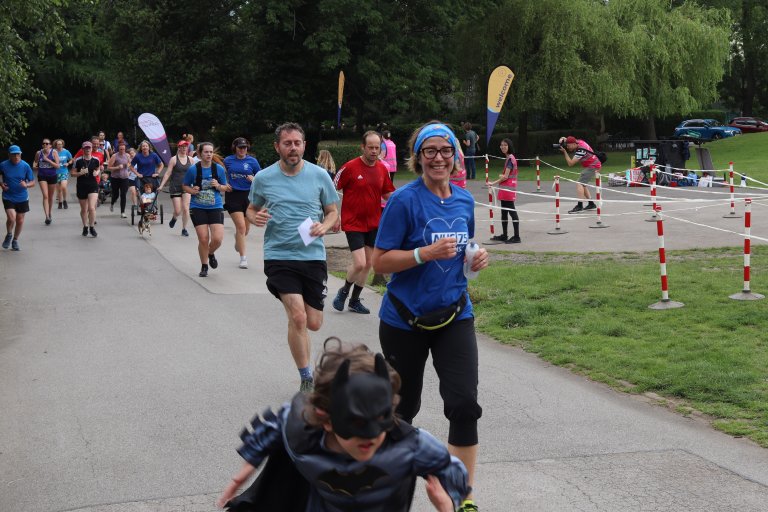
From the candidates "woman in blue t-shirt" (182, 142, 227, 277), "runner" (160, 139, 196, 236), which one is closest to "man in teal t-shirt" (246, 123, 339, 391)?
"woman in blue t-shirt" (182, 142, 227, 277)

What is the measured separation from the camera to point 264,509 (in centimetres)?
316

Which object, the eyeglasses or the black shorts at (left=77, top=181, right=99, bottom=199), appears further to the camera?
the black shorts at (left=77, top=181, right=99, bottom=199)

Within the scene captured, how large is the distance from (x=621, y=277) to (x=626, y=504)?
7.43 m

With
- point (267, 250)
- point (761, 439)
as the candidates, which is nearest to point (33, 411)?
point (267, 250)

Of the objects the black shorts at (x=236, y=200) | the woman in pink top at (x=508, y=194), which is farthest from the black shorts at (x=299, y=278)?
the woman in pink top at (x=508, y=194)

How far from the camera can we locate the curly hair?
9.39ft

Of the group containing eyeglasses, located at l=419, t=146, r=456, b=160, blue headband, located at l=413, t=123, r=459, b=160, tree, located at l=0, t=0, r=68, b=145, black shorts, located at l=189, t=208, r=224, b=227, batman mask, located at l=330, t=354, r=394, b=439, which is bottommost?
black shorts, located at l=189, t=208, r=224, b=227

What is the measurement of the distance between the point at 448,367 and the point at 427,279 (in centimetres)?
43

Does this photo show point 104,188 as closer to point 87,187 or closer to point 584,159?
point 87,187

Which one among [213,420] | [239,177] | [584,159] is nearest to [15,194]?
[239,177]

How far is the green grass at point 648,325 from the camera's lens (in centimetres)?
741

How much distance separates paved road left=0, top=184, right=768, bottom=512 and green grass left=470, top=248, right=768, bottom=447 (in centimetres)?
33

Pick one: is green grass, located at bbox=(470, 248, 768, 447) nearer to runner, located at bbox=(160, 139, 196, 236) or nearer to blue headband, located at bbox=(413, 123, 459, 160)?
blue headband, located at bbox=(413, 123, 459, 160)

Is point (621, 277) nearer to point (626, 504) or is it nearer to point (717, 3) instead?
point (626, 504)
